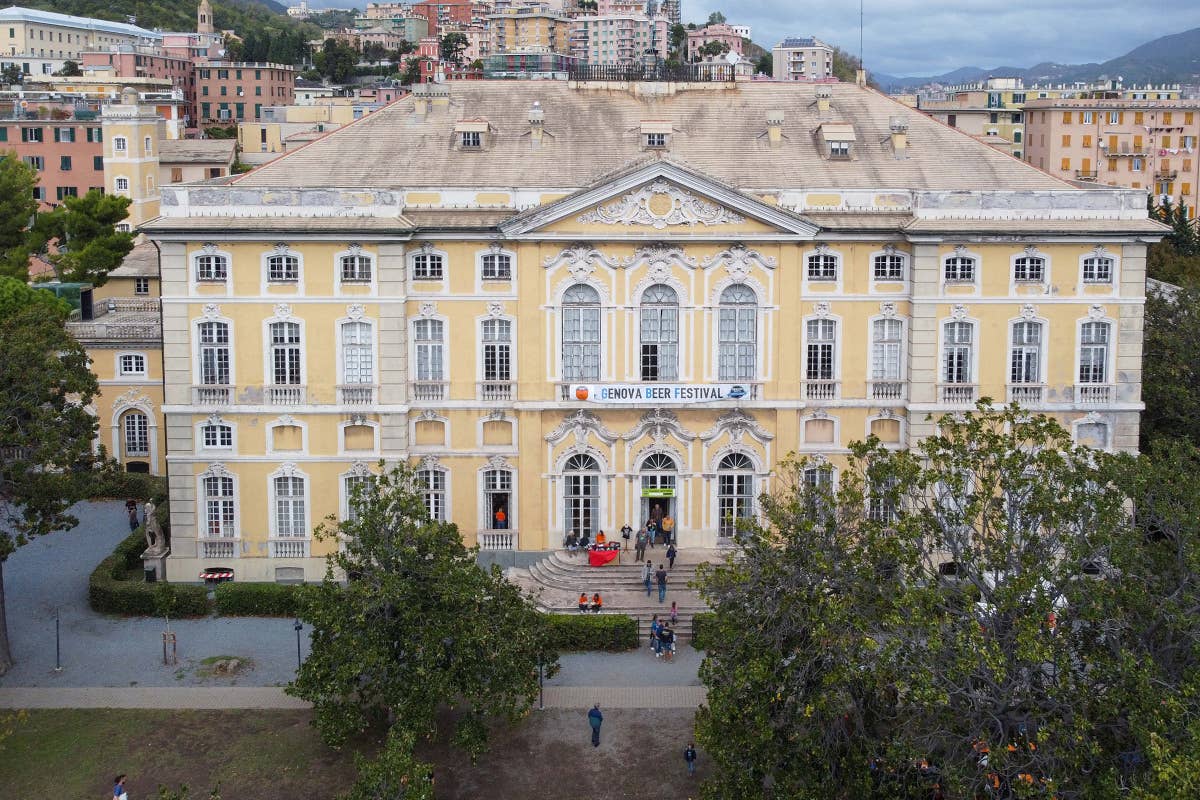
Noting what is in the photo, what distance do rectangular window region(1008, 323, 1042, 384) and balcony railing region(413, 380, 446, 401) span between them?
2351 centimetres

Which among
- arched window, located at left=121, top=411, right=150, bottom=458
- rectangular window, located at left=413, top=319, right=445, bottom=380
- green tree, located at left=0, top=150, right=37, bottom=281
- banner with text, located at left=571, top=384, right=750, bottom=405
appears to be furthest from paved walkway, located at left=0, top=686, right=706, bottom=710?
green tree, located at left=0, top=150, right=37, bottom=281

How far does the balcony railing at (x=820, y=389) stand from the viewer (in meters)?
58.1

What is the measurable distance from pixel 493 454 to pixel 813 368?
45.4ft

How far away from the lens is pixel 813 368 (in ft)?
191

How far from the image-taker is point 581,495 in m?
58.8

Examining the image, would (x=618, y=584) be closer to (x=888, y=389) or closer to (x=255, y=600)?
(x=888, y=389)

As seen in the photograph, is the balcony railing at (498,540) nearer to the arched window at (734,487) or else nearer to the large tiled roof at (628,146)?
the arched window at (734,487)

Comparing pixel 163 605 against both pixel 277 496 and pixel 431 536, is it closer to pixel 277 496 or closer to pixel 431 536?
pixel 277 496

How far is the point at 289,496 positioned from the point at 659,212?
1935cm

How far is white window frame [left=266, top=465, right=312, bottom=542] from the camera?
5803 cm

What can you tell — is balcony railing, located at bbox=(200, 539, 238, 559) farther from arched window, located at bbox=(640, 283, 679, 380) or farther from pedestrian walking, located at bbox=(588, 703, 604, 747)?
pedestrian walking, located at bbox=(588, 703, 604, 747)

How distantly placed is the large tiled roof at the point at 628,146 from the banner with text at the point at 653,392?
27.1 ft

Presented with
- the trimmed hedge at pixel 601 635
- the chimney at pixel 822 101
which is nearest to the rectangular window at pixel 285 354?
the trimmed hedge at pixel 601 635

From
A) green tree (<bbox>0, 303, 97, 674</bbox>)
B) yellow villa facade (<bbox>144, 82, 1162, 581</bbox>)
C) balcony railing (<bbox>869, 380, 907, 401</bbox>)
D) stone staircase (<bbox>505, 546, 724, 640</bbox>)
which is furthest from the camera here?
balcony railing (<bbox>869, 380, 907, 401</bbox>)
